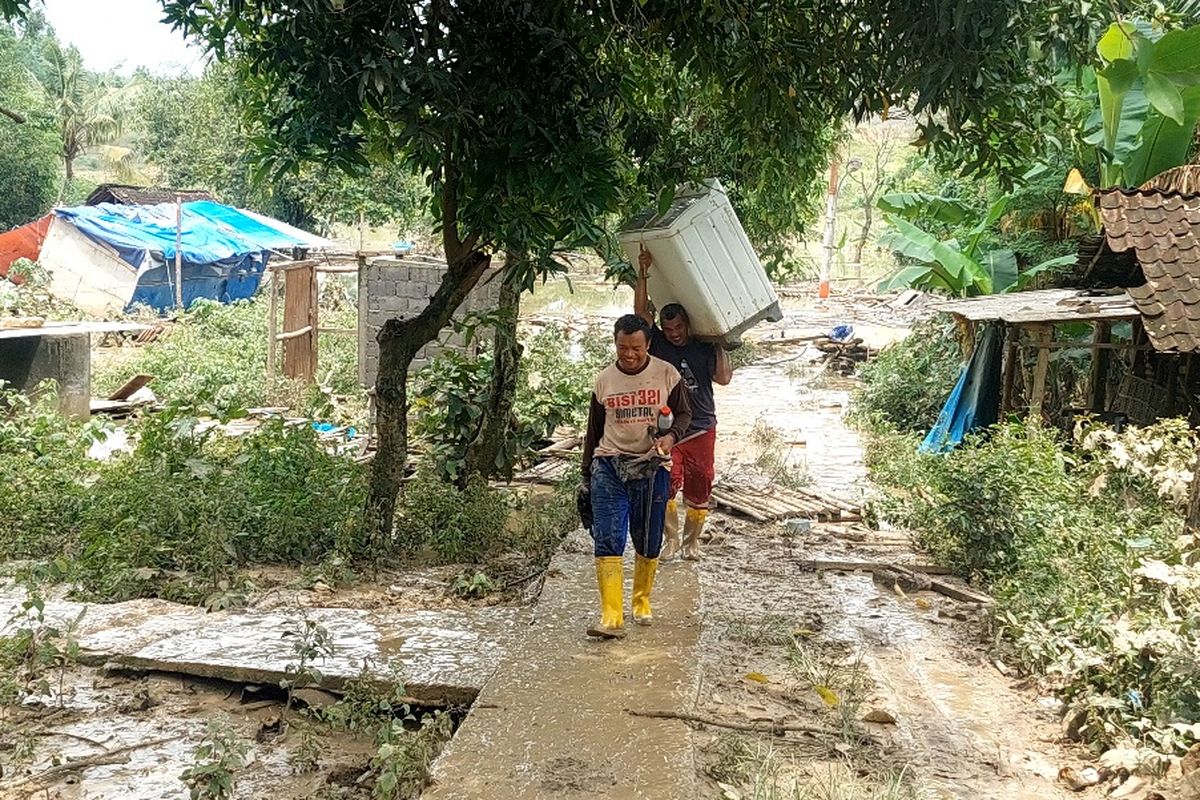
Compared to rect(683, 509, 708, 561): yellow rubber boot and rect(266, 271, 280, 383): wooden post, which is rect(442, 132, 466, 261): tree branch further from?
rect(266, 271, 280, 383): wooden post

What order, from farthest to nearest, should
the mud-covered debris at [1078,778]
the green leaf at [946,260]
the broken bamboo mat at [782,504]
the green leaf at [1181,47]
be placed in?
the green leaf at [946,260] < the broken bamboo mat at [782,504] < the green leaf at [1181,47] < the mud-covered debris at [1078,778]

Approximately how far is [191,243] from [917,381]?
17622 millimetres

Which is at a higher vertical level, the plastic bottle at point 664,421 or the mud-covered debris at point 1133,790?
the plastic bottle at point 664,421

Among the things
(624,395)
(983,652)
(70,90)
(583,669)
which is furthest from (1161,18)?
(70,90)

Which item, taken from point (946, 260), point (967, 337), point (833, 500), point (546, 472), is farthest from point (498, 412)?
point (967, 337)

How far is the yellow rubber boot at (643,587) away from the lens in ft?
18.3

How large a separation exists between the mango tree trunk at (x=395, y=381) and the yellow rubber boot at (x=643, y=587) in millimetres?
2444

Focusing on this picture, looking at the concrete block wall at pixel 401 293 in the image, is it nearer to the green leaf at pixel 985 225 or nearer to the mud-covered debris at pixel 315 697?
the green leaf at pixel 985 225

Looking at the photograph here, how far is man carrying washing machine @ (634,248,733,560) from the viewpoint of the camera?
22.4 ft

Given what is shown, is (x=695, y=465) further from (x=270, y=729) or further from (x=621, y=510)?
(x=270, y=729)

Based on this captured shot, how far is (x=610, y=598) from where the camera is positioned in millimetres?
5453

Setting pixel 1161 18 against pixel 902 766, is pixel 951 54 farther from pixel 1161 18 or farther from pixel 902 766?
pixel 902 766

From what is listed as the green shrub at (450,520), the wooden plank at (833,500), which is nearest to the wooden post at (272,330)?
the green shrub at (450,520)

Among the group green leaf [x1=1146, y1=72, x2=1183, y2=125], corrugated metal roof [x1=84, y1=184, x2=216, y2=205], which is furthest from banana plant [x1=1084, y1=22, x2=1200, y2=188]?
corrugated metal roof [x1=84, y1=184, x2=216, y2=205]
